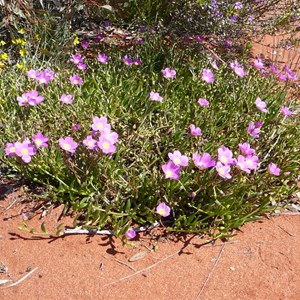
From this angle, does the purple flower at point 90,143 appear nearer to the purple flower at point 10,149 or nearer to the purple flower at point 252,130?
the purple flower at point 10,149

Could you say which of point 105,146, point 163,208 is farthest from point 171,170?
point 105,146

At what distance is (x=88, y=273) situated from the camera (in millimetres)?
2307

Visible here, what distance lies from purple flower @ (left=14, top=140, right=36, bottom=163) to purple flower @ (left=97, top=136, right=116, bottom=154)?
370 mm

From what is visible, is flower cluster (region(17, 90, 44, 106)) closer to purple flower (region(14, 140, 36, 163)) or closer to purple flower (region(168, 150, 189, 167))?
purple flower (region(14, 140, 36, 163))

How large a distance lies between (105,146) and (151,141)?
2.48 ft

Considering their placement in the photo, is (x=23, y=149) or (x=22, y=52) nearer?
(x=23, y=149)

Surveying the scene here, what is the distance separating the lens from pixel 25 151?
239cm

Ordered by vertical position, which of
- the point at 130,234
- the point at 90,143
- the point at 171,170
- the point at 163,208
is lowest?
the point at 130,234

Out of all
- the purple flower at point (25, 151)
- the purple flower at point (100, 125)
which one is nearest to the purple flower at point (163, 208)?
the purple flower at point (100, 125)

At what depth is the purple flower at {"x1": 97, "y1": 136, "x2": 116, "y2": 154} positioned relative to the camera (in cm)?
237

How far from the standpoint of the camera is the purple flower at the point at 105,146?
2373 mm

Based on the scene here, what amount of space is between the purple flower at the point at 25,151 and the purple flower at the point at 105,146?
0.37m

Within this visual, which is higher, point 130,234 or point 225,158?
point 225,158

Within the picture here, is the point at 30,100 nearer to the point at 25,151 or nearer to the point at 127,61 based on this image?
the point at 25,151
